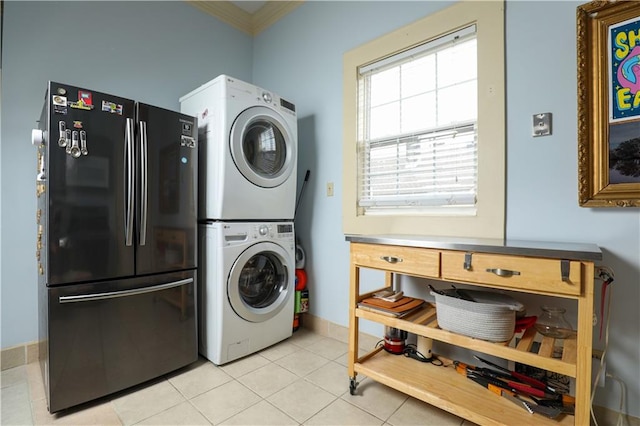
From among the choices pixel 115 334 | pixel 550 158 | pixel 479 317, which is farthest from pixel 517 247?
pixel 115 334

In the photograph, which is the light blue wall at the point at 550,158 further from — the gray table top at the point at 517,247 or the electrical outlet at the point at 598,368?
the gray table top at the point at 517,247

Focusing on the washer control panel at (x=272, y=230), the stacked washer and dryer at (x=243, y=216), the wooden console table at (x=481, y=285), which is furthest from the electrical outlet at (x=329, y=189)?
the wooden console table at (x=481, y=285)

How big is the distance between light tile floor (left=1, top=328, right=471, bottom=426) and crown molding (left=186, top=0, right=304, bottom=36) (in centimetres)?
290

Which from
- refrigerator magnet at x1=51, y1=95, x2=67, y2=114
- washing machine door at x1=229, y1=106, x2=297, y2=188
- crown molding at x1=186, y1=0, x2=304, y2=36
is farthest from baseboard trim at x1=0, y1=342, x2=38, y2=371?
crown molding at x1=186, y1=0, x2=304, y2=36

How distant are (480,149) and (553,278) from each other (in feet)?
2.62

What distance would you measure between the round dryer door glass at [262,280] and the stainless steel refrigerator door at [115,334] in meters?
0.36

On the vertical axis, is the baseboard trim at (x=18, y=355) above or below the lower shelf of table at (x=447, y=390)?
below

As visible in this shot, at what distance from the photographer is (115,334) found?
1.54 meters

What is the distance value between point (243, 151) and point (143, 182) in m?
0.63

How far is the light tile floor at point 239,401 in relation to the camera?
1392mm

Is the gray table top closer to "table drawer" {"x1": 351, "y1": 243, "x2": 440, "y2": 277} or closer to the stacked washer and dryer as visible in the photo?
"table drawer" {"x1": 351, "y1": 243, "x2": 440, "y2": 277}

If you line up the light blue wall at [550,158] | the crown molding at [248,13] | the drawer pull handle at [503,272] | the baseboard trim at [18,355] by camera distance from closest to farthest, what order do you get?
the drawer pull handle at [503,272], the light blue wall at [550,158], the baseboard trim at [18,355], the crown molding at [248,13]

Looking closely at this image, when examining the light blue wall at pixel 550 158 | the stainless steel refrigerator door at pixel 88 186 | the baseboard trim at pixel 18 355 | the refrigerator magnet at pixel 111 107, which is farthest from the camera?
the baseboard trim at pixel 18 355

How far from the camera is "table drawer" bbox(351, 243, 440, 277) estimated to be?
1325 millimetres
